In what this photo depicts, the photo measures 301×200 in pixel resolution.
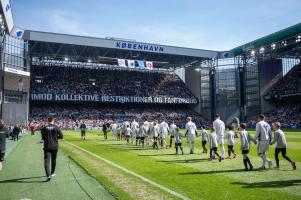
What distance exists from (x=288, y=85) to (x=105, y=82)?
38867 mm

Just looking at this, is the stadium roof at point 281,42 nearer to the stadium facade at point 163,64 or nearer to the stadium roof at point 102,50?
the stadium facade at point 163,64

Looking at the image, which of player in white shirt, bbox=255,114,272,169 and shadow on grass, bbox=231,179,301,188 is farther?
player in white shirt, bbox=255,114,272,169

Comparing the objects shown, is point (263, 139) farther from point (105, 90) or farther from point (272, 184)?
point (105, 90)

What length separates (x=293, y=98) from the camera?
2591 inches

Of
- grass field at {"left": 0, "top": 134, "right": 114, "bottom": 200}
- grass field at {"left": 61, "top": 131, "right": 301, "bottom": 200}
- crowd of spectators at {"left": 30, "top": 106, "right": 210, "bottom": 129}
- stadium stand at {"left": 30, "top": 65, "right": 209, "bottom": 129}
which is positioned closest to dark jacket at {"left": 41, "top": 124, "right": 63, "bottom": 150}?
grass field at {"left": 0, "top": 134, "right": 114, "bottom": 200}

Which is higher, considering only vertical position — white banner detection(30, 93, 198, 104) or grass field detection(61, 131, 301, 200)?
A: white banner detection(30, 93, 198, 104)

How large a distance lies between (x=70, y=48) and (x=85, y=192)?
2225 inches

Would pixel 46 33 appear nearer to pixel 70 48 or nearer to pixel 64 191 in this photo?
pixel 70 48

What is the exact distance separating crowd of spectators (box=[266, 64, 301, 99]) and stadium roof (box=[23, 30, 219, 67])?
13993mm

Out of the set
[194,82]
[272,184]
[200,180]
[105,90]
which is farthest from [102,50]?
[272,184]

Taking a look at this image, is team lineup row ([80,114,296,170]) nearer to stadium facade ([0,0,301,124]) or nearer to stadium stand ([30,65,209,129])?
stadium facade ([0,0,301,124])

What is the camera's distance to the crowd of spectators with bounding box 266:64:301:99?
6225 centimetres

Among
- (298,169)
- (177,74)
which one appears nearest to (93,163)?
(298,169)

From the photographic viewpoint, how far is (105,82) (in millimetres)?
74188
